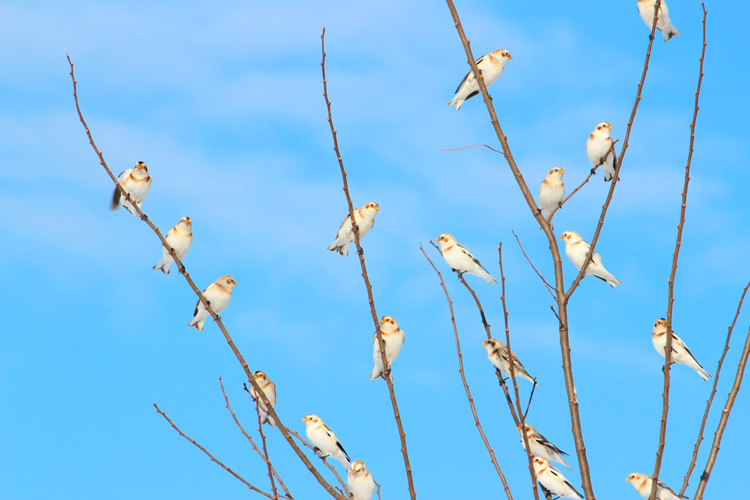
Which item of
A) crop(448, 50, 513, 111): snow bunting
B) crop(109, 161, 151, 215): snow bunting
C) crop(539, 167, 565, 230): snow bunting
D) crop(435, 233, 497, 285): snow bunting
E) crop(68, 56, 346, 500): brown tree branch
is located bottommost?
crop(68, 56, 346, 500): brown tree branch

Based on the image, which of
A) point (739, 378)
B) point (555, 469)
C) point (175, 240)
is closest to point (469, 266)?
point (555, 469)

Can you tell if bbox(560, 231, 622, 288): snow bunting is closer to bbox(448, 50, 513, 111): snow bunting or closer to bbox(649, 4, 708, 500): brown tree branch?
bbox(448, 50, 513, 111): snow bunting

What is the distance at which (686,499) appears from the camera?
15.7 feet

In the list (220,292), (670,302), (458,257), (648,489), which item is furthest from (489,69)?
(670,302)

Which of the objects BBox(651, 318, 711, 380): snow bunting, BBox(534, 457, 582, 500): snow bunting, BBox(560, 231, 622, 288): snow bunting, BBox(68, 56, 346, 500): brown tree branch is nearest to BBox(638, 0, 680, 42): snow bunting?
BBox(560, 231, 622, 288): snow bunting

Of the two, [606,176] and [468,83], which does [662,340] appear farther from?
[468,83]

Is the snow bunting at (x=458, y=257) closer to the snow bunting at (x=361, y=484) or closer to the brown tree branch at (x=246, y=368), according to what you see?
the snow bunting at (x=361, y=484)

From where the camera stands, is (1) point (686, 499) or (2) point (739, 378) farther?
(1) point (686, 499)

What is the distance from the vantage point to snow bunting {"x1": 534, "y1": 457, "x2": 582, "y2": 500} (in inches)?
289

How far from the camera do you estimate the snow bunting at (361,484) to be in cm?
603

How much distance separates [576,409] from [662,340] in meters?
5.13

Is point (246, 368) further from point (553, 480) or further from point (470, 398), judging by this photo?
point (553, 480)

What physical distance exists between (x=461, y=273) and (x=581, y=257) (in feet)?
7.58

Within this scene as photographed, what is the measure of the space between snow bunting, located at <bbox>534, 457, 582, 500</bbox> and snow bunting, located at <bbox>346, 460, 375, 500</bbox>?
204 centimetres
